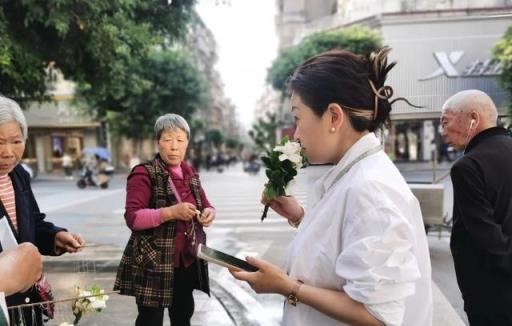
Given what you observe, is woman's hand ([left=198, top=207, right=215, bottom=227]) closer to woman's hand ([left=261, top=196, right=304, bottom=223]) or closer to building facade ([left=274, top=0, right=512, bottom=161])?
woman's hand ([left=261, top=196, right=304, bottom=223])

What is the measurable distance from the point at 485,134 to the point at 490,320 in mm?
1012

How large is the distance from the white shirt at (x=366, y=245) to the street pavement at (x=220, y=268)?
444 millimetres

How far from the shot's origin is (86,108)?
27.4 meters

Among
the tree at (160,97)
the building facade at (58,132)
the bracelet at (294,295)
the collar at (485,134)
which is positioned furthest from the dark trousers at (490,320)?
the building facade at (58,132)

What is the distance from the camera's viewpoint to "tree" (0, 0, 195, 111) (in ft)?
16.8

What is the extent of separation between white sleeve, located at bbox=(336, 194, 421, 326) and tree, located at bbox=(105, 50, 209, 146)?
2600cm

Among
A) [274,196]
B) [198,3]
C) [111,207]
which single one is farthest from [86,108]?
[274,196]

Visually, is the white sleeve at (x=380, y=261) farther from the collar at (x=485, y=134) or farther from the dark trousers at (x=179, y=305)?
the dark trousers at (x=179, y=305)

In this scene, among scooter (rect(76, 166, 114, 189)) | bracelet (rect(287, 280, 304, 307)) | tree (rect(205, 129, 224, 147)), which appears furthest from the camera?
tree (rect(205, 129, 224, 147))

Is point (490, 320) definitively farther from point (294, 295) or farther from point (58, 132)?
point (58, 132)

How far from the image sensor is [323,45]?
28.6 meters

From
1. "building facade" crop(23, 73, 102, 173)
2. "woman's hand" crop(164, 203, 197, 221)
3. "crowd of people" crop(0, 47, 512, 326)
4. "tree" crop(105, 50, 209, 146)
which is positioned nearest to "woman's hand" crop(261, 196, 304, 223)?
"crowd of people" crop(0, 47, 512, 326)

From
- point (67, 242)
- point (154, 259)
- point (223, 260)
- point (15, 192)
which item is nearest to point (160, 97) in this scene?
point (154, 259)

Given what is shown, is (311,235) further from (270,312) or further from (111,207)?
(111,207)
